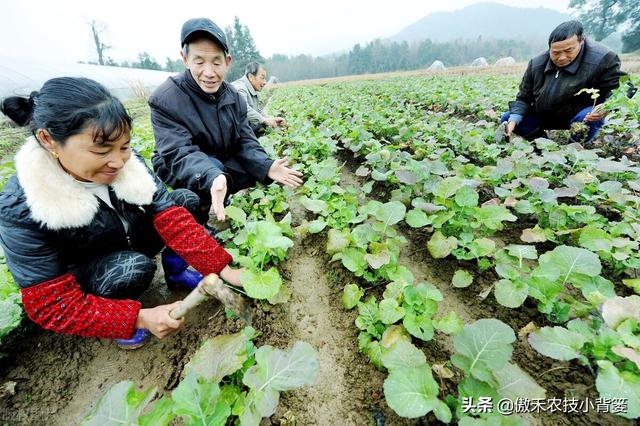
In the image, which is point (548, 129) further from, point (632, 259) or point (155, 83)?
point (155, 83)

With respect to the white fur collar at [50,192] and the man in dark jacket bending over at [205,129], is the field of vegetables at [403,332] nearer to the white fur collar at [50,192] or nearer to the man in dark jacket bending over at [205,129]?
the man in dark jacket bending over at [205,129]

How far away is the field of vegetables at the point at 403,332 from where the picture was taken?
1044 millimetres

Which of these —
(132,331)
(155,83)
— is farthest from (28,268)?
(155,83)

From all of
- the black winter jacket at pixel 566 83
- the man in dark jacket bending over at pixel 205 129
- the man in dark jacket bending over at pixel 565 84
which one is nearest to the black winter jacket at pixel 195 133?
the man in dark jacket bending over at pixel 205 129

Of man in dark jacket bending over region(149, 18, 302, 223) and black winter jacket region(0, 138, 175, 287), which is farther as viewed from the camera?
man in dark jacket bending over region(149, 18, 302, 223)

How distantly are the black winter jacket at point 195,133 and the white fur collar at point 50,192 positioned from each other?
85 centimetres

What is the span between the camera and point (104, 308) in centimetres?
136

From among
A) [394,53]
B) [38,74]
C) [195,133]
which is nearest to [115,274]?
[195,133]

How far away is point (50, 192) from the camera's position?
126 centimetres

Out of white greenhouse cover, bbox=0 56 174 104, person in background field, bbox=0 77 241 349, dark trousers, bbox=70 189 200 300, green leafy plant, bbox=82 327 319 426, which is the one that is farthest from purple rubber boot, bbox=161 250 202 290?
white greenhouse cover, bbox=0 56 174 104

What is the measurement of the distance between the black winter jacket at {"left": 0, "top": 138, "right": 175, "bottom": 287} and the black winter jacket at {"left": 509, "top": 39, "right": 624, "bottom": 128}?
445 centimetres

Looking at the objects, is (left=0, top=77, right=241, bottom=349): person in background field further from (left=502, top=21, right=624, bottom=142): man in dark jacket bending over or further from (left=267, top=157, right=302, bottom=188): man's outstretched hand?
(left=502, top=21, right=624, bottom=142): man in dark jacket bending over

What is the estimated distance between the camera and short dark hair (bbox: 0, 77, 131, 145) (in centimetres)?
116

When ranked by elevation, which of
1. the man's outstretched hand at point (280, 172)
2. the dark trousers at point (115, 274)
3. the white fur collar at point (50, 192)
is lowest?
the dark trousers at point (115, 274)
